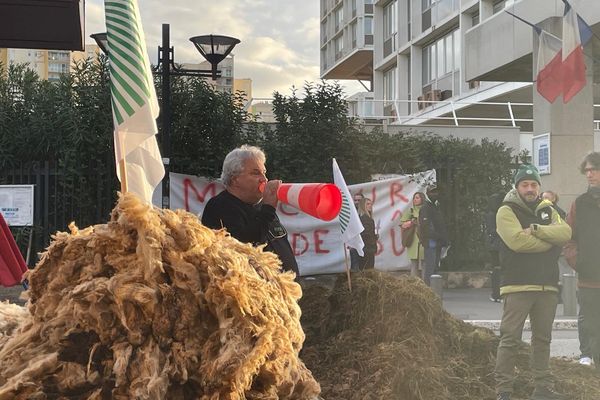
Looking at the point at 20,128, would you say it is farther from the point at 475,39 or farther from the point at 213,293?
the point at 213,293

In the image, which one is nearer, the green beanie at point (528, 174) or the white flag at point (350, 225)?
the green beanie at point (528, 174)

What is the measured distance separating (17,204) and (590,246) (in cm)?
880

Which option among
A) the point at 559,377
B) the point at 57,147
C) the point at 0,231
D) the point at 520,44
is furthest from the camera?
the point at 520,44

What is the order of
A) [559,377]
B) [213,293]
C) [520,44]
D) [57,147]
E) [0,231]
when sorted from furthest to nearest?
[520,44] < [57,147] < [559,377] < [0,231] < [213,293]

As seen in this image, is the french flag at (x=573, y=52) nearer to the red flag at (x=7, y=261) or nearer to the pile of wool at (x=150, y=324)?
the red flag at (x=7, y=261)

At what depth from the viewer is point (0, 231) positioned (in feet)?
15.8

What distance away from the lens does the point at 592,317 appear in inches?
255

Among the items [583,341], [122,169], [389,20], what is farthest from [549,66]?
[389,20]

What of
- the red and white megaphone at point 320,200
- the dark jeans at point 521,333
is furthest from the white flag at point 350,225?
the red and white megaphone at point 320,200

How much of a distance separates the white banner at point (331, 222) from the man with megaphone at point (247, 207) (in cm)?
756

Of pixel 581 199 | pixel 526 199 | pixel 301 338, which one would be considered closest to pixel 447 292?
pixel 581 199

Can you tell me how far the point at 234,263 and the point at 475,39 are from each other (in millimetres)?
14128

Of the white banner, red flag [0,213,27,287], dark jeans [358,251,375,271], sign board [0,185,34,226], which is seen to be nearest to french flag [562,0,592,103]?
the white banner

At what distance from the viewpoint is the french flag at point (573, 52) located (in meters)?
10.5
